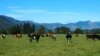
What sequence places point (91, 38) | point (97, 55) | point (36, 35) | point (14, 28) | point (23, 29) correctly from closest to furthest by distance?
point (97, 55) → point (36, 35) → point (91, 38) → point (14, 28) → point (23, 29)

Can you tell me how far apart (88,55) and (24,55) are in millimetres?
4927

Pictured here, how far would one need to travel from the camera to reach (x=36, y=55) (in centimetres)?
2308

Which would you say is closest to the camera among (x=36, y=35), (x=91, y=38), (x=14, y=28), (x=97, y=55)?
(x=97, y=55)

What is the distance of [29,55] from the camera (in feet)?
75.5

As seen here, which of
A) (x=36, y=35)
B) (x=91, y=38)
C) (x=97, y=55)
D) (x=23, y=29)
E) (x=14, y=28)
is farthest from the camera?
(x=23, y=29)

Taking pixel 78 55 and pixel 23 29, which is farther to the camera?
pixel 23 29

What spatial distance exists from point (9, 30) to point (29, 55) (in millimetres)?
148276

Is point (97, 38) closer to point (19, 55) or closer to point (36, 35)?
point (36, 35)

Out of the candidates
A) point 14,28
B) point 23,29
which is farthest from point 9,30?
point 23,29

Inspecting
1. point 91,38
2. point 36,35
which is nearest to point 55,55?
point 36,35

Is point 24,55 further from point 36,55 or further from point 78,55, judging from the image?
point 78,55

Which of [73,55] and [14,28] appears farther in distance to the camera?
[14,28]

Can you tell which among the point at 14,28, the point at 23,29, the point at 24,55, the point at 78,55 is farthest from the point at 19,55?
the point at 23,29

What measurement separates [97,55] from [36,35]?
93.5ft
